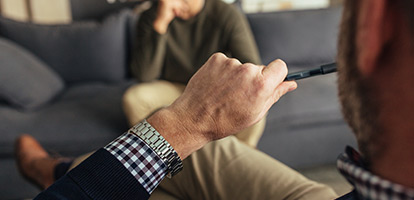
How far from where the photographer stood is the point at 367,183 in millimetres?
331

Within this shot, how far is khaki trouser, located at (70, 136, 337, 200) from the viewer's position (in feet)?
2.15

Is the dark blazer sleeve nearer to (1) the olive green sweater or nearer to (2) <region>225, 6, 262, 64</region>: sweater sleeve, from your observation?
(2) <region>225, 6, 262, 64</region>: sweater sleeve

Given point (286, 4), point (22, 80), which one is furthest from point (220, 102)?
point (286, 4)

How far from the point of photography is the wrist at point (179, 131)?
1.66 ft

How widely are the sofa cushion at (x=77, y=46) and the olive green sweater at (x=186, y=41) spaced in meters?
0.38

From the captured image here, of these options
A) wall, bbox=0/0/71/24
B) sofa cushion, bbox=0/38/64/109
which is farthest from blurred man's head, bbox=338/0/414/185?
wall, bbox=0/0/71/24

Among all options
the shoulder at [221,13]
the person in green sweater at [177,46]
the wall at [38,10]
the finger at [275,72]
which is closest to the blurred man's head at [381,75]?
the finger at [275,72]

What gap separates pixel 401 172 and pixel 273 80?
0.20 m

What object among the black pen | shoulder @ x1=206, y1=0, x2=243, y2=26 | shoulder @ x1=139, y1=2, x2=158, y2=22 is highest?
the black pen

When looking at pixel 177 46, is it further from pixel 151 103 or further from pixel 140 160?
pixel 140 160

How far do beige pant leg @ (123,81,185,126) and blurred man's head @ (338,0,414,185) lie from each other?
1091 millimetres

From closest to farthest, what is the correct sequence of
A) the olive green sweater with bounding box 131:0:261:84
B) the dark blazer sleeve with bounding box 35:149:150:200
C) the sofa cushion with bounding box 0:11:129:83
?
1. the dark blazer sleeve with bounding box 35:149:150:200
2. the olive green sweater with bounding box 131:0:261:84
3. the sofa cushion with bounding box 0:11:129:83

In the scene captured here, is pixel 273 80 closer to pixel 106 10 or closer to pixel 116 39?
pixel 116 39

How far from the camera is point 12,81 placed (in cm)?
149
